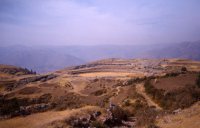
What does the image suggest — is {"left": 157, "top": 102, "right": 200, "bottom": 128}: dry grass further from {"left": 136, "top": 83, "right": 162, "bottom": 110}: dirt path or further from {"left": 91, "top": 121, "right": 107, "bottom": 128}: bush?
{"left": 136, "top": 83, "right": 162, "bottom": 110}: dirt path

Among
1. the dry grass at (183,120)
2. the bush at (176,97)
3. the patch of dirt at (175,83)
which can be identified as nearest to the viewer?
the dry grass at (183,120)

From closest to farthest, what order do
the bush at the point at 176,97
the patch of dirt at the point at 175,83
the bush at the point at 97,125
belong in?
1. the bush at the point at 97,125
2. the bush at the point at 176,97
3. the patch of dirt at the point at 175,83

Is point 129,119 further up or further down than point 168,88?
further down

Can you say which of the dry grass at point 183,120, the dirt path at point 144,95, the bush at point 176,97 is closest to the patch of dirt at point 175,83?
the bush at point 176,97

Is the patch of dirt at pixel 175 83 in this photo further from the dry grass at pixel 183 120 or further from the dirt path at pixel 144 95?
the dry grass at pixel 183 120

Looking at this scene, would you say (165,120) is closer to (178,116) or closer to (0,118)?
(178,116)

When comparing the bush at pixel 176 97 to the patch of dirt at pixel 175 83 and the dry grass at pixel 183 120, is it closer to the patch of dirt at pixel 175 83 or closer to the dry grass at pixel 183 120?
the patch of dirt at pixel 175 83

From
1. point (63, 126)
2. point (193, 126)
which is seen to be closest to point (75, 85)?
point (63, 126)

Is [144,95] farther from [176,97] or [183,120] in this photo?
[183,120]

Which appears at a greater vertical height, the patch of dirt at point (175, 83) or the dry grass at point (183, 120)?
the patch of dirt at point (175, 83)

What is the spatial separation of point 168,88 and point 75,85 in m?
33.1

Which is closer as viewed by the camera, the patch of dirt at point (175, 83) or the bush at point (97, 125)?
the bush at point (97, 125)

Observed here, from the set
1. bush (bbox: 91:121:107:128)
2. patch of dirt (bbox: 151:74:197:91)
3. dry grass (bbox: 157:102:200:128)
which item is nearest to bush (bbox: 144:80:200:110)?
patch of dirt (bbox: 151:74:197:91)

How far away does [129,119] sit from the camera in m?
28.0
